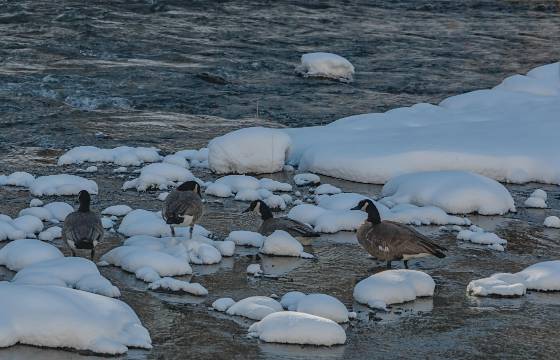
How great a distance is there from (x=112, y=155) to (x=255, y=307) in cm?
757

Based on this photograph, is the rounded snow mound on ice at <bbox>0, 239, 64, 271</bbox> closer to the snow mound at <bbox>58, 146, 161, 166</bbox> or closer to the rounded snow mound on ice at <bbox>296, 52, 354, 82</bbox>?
the snow mound at <bbox>58, 146, 161, 166</bbox>

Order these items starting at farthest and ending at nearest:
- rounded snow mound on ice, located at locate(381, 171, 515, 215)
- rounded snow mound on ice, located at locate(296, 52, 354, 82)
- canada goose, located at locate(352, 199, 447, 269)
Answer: rounded snow mound on ice, located at locate(296, 52, 354, 82) < rounded snow mound on ice, located at locate(381, 171, 515, 215) < canada goose, located at locate(352, 199, 447, 269)

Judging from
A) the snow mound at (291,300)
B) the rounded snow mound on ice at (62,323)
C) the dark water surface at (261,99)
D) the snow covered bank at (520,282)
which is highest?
the rounded snow mound on ice at (62,323)

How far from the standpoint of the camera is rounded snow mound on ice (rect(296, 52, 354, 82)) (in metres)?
24.3

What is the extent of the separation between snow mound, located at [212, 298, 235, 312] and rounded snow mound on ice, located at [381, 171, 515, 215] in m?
4.61

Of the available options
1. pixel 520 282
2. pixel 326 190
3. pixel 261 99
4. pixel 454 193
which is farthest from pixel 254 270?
pixel 261 99

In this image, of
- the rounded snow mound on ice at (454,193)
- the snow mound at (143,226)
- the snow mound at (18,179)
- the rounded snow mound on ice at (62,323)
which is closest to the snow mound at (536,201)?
the rounded snow mound on ice at (454,193)

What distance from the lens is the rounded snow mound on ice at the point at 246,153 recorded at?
50.3ft

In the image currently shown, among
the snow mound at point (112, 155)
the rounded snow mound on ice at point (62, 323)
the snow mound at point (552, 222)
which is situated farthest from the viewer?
the snow mound at point (112, 155)

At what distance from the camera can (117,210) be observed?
1287 cm

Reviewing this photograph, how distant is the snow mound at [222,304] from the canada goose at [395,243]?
210 centimetres

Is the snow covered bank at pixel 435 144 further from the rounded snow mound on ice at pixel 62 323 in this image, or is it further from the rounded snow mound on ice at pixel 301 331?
the rounded snow mound on ice at pixel 62 323

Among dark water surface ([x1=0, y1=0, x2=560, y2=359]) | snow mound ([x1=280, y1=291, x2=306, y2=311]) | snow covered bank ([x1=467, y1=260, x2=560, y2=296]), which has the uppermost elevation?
snow mound ([x1=280, y1=291, x2=306, y2=311])

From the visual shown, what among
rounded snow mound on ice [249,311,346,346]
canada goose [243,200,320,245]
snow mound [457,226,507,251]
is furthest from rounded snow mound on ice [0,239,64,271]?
snow mound [457,226,507,251]
